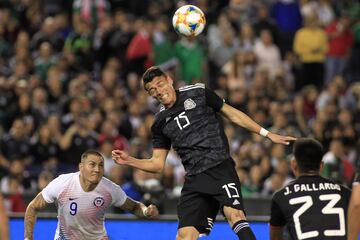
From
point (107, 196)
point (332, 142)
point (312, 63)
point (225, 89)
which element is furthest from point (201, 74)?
point (107, 196)

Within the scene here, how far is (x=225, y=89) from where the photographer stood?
62.1 feet

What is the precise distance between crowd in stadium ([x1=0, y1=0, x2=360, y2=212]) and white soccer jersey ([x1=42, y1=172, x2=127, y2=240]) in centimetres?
406

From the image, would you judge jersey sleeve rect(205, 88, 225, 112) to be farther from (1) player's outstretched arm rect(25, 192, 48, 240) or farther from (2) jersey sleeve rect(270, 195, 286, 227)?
(2) jersey sleeve rect(270, 195, 286, 227)

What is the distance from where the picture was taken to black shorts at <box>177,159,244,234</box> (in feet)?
34.5

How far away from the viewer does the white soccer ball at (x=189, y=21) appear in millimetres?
11984

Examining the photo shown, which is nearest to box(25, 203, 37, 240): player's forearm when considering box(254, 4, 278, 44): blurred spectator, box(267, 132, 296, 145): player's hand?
box(267, 132, 296, 145): player's hand

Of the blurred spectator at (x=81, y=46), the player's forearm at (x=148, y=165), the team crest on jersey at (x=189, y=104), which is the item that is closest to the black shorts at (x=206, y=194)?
the player's forearm at (x=148, y=165)

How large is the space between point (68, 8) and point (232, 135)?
5894 millimetres

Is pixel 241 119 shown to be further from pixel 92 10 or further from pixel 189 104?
pixel 92 10

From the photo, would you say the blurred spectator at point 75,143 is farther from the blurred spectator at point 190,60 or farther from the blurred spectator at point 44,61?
the blurred spectator at point 190,60

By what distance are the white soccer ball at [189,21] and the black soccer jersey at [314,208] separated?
3541 mm

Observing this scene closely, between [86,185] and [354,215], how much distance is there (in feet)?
11.6

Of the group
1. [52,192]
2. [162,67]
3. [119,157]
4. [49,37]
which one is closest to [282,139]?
[119,157]

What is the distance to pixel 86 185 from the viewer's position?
11.1 meters
